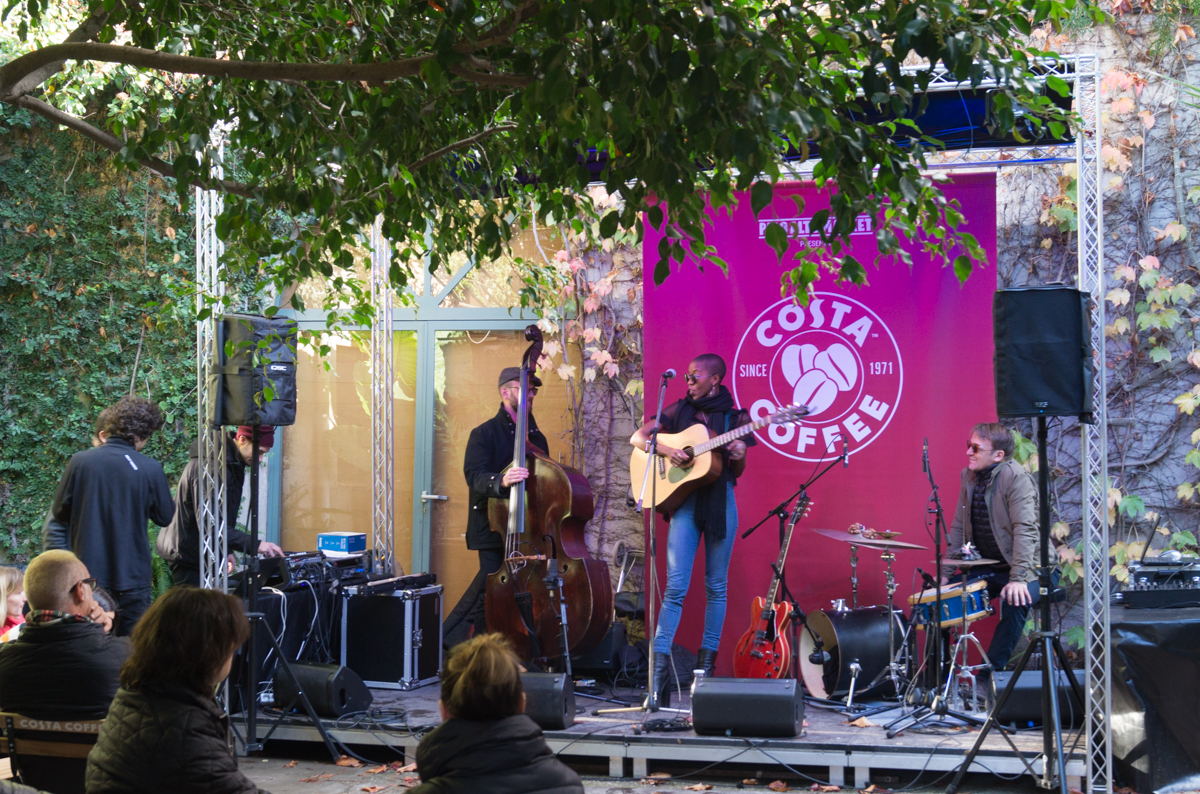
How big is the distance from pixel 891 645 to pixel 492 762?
12.1 ft

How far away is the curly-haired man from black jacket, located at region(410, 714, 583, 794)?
11.0 feet

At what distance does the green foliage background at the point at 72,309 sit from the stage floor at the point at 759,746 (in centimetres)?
292

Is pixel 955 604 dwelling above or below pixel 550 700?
above

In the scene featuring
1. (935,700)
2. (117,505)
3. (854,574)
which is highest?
(117,505)

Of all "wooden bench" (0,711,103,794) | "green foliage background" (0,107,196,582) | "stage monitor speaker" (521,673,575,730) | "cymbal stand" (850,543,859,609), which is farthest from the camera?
"green foliage background" (0,107,196,582)

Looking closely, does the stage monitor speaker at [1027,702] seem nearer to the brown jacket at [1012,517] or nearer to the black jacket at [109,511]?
the brown jacket at [1012,517]

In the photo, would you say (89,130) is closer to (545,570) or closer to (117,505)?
(117,505)

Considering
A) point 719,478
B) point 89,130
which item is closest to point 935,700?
point 719,478

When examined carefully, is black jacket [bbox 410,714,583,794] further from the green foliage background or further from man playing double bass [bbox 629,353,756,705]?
the green foliage background

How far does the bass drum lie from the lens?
539cm

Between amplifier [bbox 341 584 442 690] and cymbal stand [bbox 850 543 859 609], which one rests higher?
cymbal stand [bbox 850 543 859 609]

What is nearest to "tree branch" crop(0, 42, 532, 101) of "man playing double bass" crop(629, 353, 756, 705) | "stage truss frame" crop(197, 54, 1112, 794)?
"stage truss frame" crop(197, 54, 1112, 794)

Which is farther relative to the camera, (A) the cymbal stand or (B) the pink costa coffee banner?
(B) the pink costa coffee banner

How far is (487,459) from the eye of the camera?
243 inches
